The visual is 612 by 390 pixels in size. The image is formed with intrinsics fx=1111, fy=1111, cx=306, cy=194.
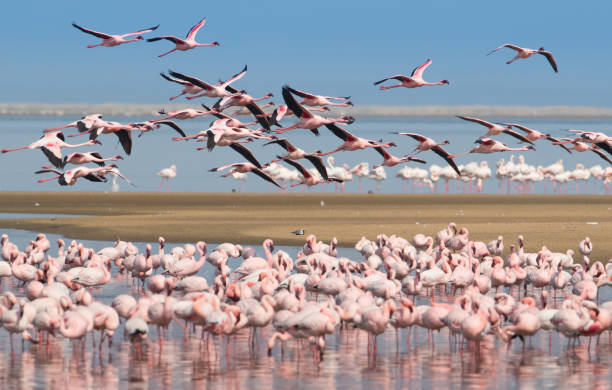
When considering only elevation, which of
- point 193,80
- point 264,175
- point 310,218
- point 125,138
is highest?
point 193,80

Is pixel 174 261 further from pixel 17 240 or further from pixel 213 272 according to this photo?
pixel 17 240

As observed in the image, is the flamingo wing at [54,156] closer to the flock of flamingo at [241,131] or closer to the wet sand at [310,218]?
the flock of flamingo at [241,131]

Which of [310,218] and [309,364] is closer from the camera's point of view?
[309,364]

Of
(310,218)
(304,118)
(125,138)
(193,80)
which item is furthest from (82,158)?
(310,218)

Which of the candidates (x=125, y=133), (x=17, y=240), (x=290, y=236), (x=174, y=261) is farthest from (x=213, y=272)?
(x=17, y=240)

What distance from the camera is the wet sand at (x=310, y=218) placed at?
1430 inches

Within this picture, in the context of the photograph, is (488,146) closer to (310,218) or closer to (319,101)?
(319,101)

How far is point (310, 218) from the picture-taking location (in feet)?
150

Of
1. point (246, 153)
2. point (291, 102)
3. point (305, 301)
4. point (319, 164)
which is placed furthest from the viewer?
point (319, 164)

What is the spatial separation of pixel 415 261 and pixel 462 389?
409 inches

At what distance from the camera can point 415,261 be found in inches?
981

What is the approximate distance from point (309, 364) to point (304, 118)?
31.8 feet

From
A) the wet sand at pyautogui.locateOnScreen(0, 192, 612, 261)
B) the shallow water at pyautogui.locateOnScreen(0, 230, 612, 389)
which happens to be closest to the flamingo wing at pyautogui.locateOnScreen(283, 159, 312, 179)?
the shallow water at pyautogui.locateOnScreen(0, 230, 612, 389)

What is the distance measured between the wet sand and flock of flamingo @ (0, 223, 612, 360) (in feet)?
24.2
